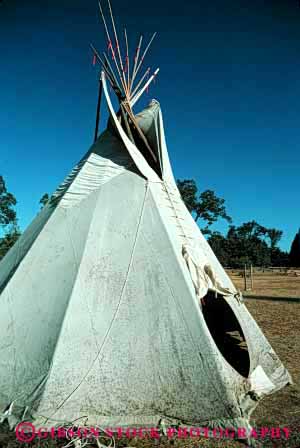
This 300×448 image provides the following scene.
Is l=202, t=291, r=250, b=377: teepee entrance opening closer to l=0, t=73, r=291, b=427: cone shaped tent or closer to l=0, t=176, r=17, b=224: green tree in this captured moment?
l=0, t=73, r=291, b=427: cone shaped tent

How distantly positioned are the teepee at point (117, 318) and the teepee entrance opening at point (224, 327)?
5.19ft

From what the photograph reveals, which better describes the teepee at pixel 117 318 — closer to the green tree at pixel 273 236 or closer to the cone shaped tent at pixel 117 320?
the cone shaped tent at pixel 117 320

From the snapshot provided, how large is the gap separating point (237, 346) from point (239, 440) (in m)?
3.41

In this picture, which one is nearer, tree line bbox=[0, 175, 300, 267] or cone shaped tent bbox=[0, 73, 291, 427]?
cone shaped tent bbox=[0, 73, 291, 427]

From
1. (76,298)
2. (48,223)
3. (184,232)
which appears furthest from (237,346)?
(48,223)

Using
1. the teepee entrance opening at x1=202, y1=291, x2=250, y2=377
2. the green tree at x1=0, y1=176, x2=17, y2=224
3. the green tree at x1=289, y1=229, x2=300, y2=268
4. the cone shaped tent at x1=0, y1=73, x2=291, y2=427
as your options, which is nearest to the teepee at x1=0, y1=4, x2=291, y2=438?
the cone shaped tent at x1=0, y1=73, x2=291, y2=427

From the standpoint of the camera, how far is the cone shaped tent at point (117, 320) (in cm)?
292

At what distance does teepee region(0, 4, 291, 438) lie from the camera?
9.58 feet

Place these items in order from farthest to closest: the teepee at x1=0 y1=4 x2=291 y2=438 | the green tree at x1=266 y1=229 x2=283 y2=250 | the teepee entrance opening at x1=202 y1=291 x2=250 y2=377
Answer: the green tree at x1=266 y1=229 x2=283 y2=250, the teepee entrance opening at x1=202 y1=291 x2=250 y2=377, the teepee at x1=0 y1=4 x2=291 y2=438

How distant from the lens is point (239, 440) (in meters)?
2.70

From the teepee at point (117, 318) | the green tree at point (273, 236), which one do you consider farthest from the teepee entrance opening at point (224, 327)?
the green tree at point (273, 236)

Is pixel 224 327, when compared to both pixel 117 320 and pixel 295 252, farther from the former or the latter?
pixel 295 252

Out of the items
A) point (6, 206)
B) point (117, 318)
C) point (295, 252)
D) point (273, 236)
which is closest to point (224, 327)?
point (117, 318)

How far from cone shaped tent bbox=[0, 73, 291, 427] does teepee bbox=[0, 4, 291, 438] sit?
1 cm
